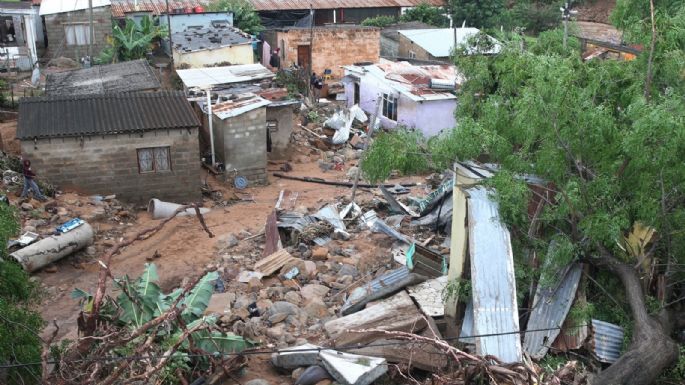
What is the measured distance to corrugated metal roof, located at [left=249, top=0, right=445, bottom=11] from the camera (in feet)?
126

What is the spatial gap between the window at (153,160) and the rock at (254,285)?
18.3ft

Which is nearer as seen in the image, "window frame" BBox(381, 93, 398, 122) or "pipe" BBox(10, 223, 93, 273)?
"pipe" BBox(10, 223, 93, 273)

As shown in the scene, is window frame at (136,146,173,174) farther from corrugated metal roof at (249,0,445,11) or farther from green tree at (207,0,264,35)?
corrugated metal roof at (249,0,445,11)

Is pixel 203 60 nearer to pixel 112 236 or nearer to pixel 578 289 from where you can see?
pixel 112 236

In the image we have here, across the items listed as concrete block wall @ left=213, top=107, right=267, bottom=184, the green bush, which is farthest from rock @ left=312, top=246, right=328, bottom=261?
the green bush

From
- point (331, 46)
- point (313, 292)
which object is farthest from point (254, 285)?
point (331, 46)

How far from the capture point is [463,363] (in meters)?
8.34

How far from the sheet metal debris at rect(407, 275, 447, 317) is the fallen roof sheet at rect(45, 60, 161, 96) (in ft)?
39.8

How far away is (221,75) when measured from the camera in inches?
906

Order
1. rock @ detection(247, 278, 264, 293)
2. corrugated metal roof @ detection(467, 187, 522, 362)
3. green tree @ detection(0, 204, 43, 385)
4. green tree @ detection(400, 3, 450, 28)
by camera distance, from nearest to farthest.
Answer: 1. green tree @ detection(0, 204, 43, 385)
2. corrugated metal roof @ detection(467, 187, 522, 362)
3. rock @ detection(247, 278, 264, 293)
4. green tree @ detection(400, 3, 450, 28)

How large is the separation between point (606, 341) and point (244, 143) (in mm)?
12367

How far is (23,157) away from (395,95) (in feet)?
41.4

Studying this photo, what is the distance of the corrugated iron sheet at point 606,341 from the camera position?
9.66 metres

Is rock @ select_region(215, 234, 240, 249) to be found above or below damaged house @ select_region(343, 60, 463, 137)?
below
